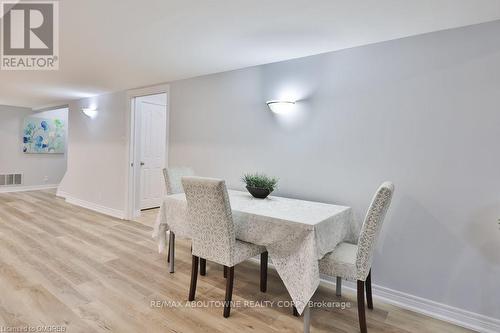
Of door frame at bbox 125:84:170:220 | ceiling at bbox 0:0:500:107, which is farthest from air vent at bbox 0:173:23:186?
ceiling at bbox 0:0:500:107

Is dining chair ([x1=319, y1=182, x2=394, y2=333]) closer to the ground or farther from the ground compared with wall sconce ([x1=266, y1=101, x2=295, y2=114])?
closer to the ground

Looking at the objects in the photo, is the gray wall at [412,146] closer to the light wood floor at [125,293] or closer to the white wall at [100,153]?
the light wood floor at [125,293]

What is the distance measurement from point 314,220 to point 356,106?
1206 millimetres

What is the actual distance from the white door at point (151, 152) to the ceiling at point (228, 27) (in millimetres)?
1810

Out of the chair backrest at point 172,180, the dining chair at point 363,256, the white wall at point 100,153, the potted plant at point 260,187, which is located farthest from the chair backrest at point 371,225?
the white wall at point 100,153

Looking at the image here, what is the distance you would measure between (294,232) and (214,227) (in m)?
0.59

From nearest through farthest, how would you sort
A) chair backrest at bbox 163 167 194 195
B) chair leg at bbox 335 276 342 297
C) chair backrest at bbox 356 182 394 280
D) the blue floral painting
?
1. chair backrest at bbox 356 182 394 280
2. chair leg at bbox 335 276 342 297
3. chair backrest at bbox 163 167 194 195
4. the blue floral painting

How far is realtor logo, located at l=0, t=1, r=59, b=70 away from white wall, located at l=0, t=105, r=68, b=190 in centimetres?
446

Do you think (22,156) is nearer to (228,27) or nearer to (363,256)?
(228,27)

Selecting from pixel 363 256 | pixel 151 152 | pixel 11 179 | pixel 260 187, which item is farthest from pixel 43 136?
pixel 363 256

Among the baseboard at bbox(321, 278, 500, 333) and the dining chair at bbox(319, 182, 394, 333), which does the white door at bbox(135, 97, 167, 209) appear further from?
the baseboard at bbox(321, 278, 500, 333)

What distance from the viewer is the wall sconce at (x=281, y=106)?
2848mm

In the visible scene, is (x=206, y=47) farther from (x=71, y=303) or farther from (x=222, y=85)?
(x=71, y=303)

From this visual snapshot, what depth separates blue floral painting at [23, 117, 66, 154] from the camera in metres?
7.19
